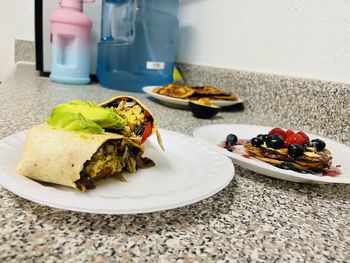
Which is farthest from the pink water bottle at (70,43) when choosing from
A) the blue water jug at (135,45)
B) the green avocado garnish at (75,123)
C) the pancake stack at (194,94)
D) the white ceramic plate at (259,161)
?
the green avocado garnish at (75,123)

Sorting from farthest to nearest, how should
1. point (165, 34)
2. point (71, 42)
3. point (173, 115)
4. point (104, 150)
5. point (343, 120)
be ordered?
point (165, 34) → point (71, 42) → point (173, 115) → point (343, 120) → point (104, 150)

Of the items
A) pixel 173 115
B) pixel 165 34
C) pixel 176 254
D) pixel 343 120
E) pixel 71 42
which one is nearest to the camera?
pixel 176 254

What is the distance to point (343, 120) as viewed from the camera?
0.80 metres

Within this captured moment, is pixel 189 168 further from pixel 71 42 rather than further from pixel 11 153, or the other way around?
pixel 71 42

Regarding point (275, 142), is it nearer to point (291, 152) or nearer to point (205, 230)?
point (291, 152)

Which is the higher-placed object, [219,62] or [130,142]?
[219,62]

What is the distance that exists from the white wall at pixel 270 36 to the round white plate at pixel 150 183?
1.69 ft

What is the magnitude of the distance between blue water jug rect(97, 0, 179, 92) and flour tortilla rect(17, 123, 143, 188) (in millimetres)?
956

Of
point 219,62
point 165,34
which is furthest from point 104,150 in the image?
point 165,34

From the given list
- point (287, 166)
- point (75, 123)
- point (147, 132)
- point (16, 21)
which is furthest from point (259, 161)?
point (16, 21)

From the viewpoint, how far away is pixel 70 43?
1.32 meters

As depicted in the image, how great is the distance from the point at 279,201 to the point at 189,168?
144mm

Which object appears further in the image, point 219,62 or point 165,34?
point 165,34

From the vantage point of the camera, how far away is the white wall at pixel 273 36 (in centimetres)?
84
